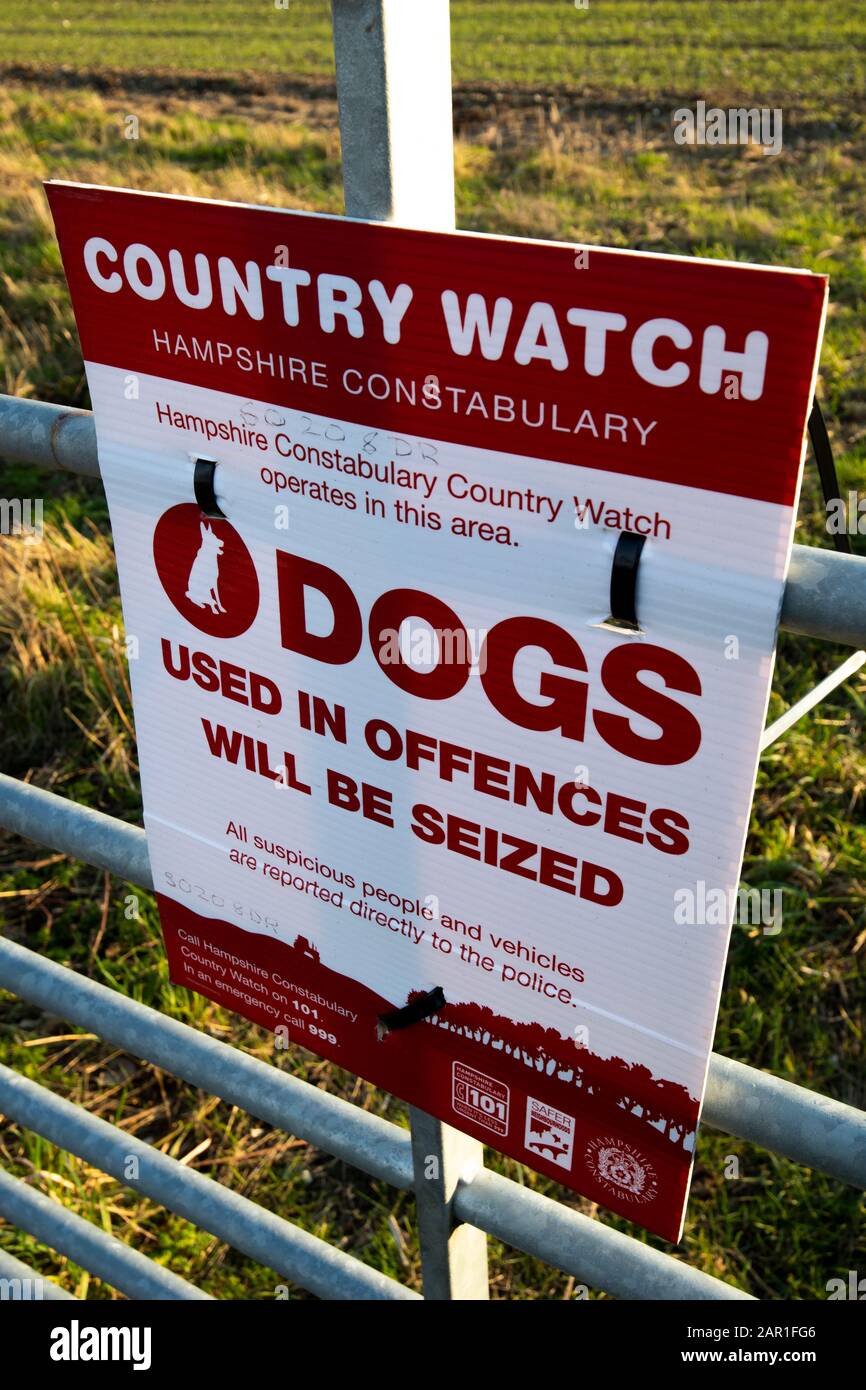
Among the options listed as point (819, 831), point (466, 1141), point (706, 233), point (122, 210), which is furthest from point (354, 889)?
point (706, 233)

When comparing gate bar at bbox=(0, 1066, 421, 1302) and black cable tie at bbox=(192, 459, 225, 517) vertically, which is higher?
black cable tie at bbox=(192, 459, 225, 517)

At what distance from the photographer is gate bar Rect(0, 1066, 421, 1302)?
1563mm

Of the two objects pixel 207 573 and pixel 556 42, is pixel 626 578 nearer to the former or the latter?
pixel 207 573

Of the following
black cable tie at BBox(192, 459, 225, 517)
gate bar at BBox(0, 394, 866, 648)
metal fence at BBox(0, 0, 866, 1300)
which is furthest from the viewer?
black cable tie at BBox(192, 459, 225, 517)

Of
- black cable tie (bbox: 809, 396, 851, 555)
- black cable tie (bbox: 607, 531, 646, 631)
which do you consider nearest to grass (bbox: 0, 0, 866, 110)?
black cable tie (bbox: 809, 396, 851, 555)

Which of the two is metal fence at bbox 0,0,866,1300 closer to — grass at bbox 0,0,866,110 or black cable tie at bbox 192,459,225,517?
black cable tie at bbox 192,459,225,517

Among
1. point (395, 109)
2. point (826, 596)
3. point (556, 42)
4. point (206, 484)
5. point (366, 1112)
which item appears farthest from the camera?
point (556, 42)

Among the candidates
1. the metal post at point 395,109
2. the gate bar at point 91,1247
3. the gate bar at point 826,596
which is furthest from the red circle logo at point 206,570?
the gate bar at point 91,1247

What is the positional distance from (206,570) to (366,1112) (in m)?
0.72

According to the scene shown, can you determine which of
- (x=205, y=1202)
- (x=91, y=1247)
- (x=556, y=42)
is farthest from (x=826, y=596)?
(x=556, y=42)

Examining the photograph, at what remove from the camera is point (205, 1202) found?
167 cm

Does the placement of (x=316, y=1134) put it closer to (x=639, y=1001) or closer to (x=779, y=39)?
(x=639, y=1001)

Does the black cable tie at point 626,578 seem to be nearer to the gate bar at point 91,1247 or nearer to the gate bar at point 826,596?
the gate bar at point 826,596

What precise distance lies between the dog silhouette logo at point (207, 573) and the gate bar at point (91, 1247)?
0.99 meters
